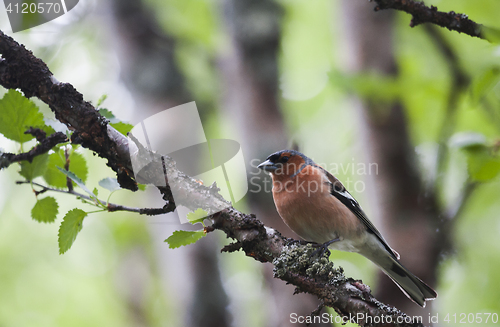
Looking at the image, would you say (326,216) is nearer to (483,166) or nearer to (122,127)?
(483,166)

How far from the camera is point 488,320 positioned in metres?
4.16

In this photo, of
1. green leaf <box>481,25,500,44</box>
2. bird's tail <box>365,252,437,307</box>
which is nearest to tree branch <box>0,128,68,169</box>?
green leaf <box>481,25,500,44</box>

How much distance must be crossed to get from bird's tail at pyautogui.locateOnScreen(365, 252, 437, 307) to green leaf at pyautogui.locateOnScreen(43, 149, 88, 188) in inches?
124

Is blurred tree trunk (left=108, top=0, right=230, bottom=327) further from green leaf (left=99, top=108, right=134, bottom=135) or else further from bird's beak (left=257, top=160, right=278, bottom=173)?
green leaf (left=99, top=108, right=134, bottom=135)

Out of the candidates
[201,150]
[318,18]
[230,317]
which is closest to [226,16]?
[201,150]

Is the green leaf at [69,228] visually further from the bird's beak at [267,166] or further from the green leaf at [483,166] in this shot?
the bird's beak at [267,166]

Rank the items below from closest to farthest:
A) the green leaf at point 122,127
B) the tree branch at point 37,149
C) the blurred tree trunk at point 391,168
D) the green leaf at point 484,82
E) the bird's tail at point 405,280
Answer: the green leaf at point 484,82
the tree branch at point 37,149
the green leaf at point 122,127
the bird's tail at point 405,280
the blurred tree trunk at point 391,168

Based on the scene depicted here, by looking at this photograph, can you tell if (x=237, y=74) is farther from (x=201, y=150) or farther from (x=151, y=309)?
(x=151, y=309)

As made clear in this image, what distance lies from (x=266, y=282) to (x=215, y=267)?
2.21 ft

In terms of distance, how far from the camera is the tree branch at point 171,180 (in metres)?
1.86

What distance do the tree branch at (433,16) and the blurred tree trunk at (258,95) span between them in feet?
7.22

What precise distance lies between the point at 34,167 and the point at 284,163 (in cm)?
283

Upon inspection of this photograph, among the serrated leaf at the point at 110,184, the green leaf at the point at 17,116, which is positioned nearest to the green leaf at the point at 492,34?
the serrated leaf at the point at 110,184

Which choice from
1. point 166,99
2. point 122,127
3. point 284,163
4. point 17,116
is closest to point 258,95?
point 284,163
